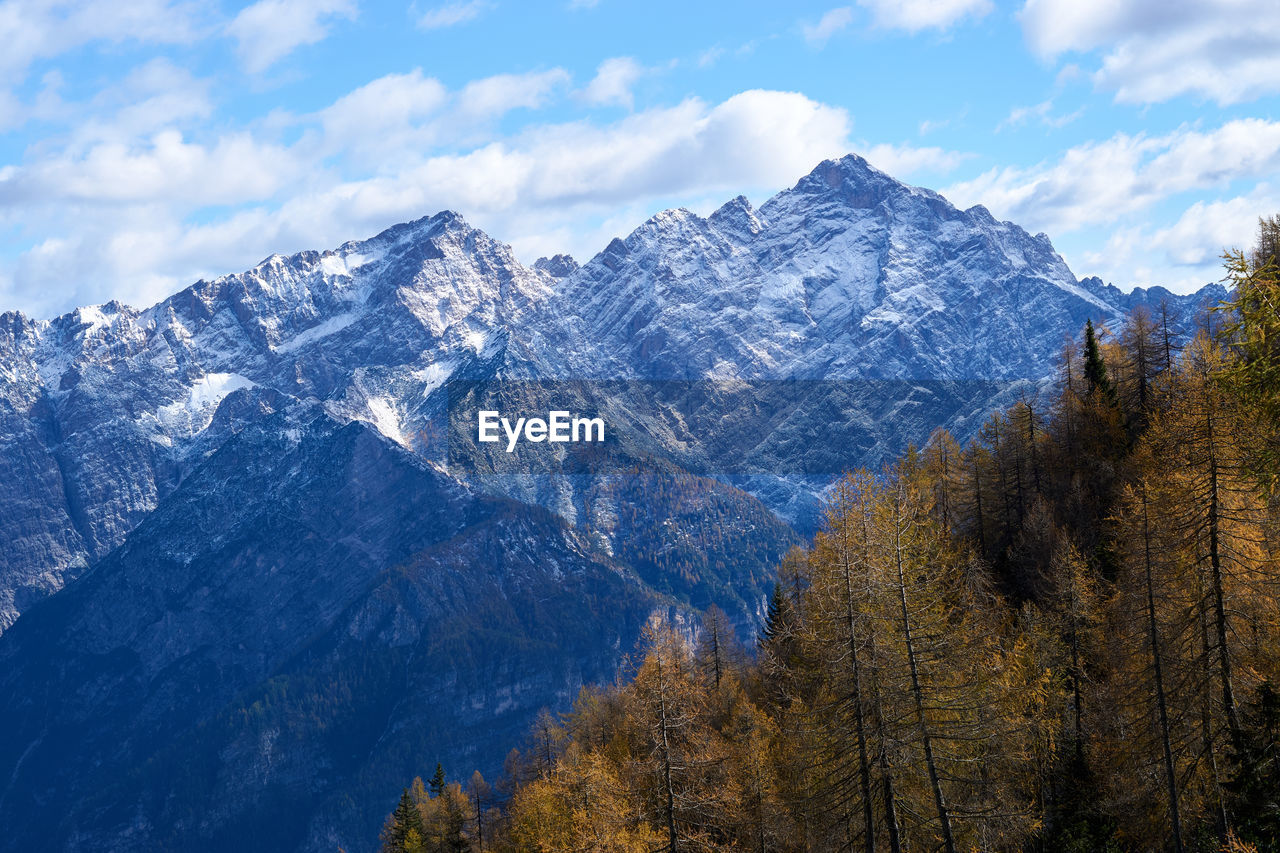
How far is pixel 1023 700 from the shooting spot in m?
47.2

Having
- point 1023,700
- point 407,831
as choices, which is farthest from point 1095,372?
point 407,831

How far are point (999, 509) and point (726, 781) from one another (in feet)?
140

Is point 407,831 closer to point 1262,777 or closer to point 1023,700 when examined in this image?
point 1023,700

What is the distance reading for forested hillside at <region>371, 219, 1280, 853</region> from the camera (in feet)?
117

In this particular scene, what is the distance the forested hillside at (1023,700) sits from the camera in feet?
117

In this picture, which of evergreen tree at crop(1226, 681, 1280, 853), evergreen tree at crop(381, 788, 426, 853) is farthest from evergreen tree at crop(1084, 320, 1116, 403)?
evergreen tree at crop(381, 788, 426, 853)

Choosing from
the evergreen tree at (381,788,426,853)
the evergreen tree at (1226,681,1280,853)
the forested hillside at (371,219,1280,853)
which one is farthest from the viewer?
the evergreen tree at (381,788,426,853)

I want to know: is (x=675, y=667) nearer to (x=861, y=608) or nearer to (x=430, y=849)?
(x=861, y=608)

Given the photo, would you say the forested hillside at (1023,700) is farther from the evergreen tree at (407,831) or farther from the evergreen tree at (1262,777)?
the evergreen tree at (407,831)

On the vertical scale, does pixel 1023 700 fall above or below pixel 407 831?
above

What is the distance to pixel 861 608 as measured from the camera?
35562 millimetres

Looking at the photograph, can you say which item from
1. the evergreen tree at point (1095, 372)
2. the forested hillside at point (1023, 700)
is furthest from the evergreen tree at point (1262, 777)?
the evergreen tree at point (1095, 372)

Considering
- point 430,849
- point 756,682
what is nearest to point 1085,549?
point 756,682

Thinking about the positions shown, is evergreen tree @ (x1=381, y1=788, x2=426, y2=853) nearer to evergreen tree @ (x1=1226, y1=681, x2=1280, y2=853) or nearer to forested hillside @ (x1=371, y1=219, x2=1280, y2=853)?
forested hillside @ (x1=371, y1=219, x2=1280, y2=853)
